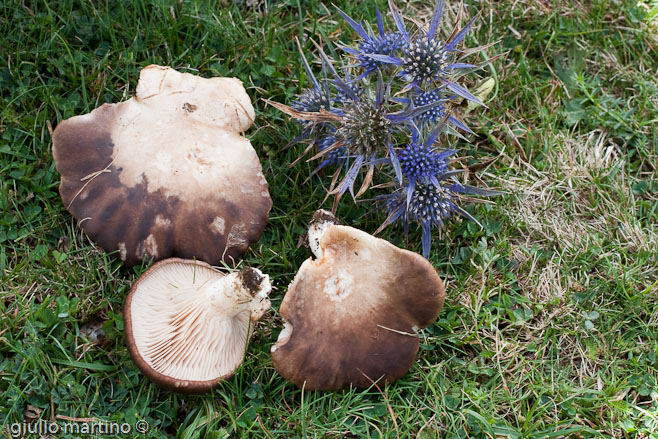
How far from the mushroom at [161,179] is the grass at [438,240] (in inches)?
8.4

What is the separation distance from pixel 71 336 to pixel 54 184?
76 cm

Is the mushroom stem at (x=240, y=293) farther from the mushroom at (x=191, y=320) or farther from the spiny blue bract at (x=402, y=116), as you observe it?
the spiny blue bract at (x=402, y=116)

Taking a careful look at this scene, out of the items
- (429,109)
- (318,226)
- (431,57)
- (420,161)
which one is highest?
(431,57)

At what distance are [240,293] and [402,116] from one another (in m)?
1.01

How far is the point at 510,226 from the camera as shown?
3.18m

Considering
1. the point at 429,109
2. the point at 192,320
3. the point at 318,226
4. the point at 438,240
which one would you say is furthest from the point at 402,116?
the point at 192,320

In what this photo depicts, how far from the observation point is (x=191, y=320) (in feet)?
8.68

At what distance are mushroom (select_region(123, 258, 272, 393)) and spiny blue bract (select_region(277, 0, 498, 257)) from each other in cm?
61

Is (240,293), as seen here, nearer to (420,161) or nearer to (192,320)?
(192,320)

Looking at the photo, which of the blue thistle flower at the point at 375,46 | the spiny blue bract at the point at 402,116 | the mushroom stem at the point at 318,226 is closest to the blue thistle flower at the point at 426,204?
the spiny blue bract at the point at 402,116

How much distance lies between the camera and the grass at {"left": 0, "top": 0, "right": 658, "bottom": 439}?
267 cm

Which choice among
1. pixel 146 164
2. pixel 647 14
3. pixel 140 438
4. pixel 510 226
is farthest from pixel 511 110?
pixel 140 438

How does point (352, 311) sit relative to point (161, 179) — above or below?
below

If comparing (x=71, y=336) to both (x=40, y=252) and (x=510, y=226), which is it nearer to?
(x=40, y=252)
